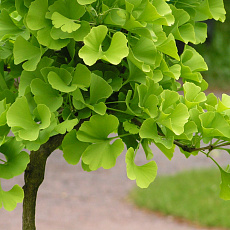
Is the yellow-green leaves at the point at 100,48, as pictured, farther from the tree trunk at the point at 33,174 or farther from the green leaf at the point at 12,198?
the tree trunk at the point at 33,174

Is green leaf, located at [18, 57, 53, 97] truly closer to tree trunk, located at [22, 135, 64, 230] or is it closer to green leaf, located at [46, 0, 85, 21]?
green leaf, located at [46, 0, 85, 21]

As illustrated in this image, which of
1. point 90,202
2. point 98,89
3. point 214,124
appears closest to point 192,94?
point 214,124

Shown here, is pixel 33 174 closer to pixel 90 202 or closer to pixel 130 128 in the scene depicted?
pixel 130 128

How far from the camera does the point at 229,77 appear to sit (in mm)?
8109

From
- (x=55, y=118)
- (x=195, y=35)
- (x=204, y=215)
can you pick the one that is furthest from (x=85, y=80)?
(x=204, y=215)

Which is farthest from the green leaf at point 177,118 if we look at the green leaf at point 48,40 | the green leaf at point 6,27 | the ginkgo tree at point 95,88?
the green leaf at point 6,27

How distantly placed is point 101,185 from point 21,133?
11.4 feet

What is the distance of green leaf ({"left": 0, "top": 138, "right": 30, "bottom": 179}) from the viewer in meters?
0.90

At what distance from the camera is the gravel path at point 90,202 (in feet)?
11.2

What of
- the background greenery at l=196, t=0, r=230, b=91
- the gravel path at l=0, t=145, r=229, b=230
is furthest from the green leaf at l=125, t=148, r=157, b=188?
the background greenery at l=196, t=0, r=230, b=91

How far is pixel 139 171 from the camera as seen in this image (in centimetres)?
86

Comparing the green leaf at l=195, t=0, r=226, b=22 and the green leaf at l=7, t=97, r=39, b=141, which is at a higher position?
the green leaf at l=195, t=0, r=226, b=22

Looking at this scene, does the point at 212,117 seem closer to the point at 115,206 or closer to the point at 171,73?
the point at 171,73

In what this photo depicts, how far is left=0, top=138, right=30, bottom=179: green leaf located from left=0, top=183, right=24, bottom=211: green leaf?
30mm
